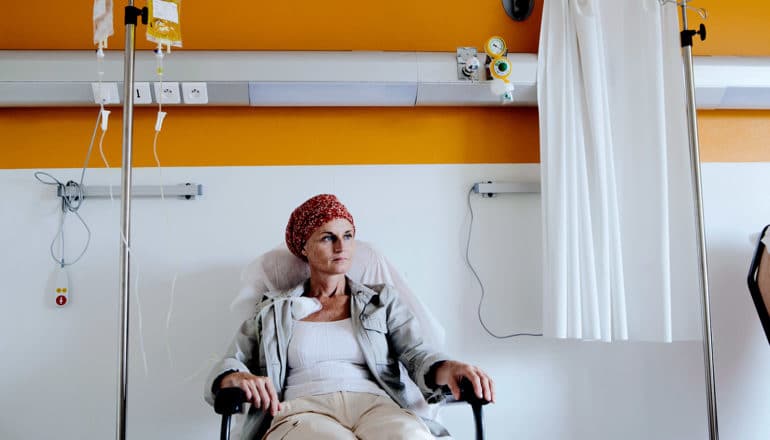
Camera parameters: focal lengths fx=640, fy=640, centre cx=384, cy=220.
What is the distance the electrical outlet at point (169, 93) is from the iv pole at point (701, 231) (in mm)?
1892

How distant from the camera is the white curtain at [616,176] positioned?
2379 millimetres

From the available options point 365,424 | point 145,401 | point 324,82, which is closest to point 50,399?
point 145,401

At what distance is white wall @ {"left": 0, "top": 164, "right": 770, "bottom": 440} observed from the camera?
254cm

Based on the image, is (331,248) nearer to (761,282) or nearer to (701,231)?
(701,231)

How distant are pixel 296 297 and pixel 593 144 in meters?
1.27

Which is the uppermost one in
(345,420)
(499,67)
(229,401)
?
(499,67)

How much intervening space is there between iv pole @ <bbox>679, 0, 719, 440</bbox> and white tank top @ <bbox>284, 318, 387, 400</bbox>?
111 centimetres

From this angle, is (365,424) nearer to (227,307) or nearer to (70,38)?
(227,307)

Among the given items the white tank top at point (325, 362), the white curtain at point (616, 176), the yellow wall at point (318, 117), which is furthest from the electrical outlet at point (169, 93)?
the white curtain at point (616, 176)

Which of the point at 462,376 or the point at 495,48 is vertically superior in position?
the point at 495,48

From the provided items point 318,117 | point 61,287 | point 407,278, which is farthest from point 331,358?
point 61,287

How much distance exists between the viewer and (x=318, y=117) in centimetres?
273

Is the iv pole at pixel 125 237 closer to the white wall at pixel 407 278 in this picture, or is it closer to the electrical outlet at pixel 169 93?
the electrical outlet at pixel 169 93

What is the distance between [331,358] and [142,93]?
129 centimetres
